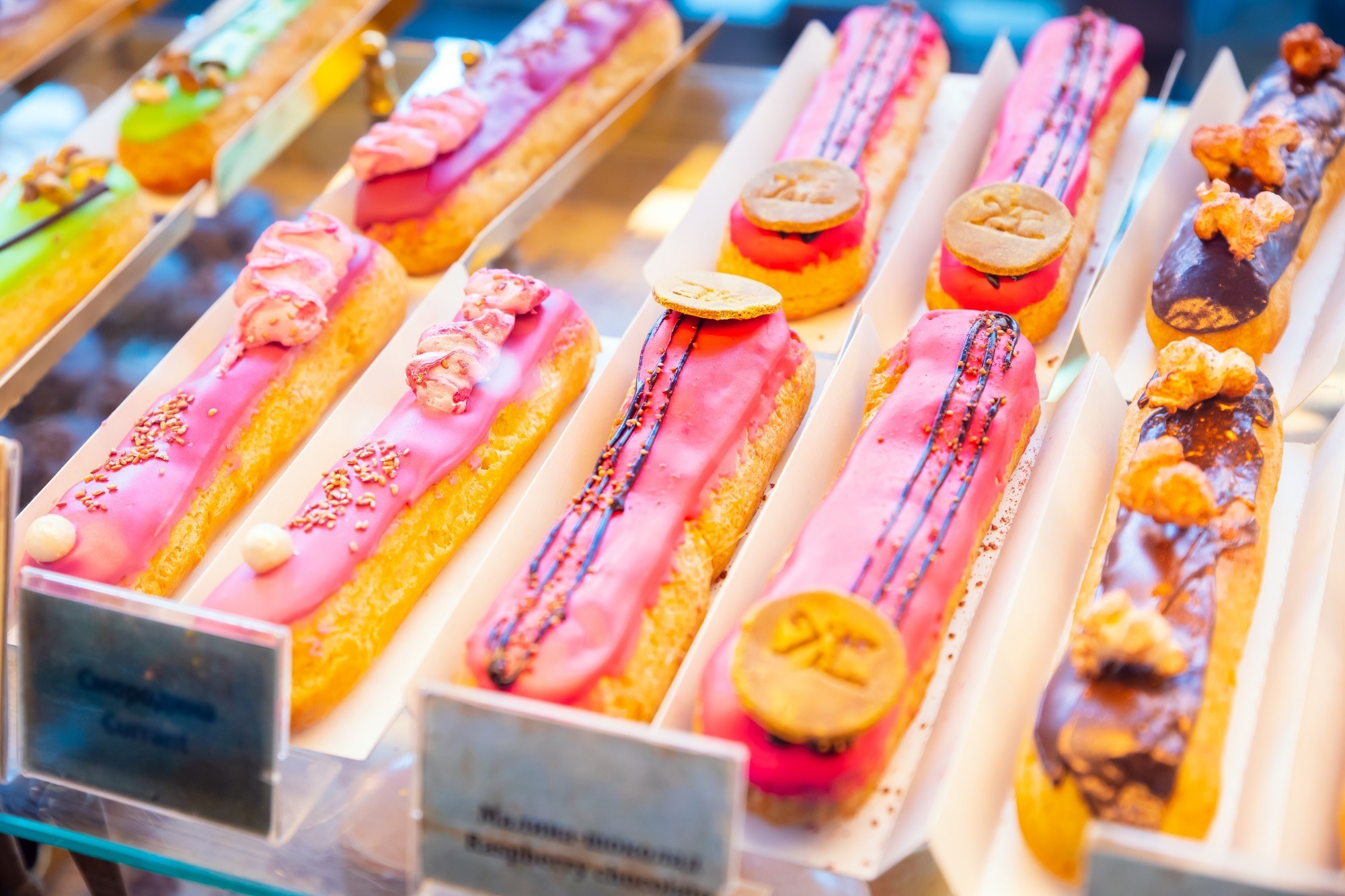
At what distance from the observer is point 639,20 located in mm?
4320

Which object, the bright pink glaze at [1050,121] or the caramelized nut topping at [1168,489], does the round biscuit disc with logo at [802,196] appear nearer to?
the bright pink glaze at [1050,121]

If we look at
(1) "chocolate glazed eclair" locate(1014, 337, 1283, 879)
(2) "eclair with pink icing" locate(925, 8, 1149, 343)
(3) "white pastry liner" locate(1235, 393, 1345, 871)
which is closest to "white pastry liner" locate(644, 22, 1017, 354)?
(2) "eclair with pink icing" locate(925, 8, 1149, 343)

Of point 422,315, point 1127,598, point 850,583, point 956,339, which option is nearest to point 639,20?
point 422,315

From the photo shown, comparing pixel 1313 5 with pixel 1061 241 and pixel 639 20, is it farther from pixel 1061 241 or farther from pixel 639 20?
pixel 639 20

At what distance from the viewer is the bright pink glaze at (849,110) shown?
327 cm

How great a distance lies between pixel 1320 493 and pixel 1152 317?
24.4 inches

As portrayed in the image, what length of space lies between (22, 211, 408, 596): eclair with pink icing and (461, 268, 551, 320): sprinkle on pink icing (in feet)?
1.28

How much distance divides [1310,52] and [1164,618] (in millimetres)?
2220

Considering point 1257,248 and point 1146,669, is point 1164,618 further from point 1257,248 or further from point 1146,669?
point 1257,248

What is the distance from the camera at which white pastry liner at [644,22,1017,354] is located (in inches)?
133

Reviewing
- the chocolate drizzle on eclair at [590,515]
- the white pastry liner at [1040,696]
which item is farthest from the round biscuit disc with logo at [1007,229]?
the chocolate drizzle on eclair at [590,515]

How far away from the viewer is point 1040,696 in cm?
222

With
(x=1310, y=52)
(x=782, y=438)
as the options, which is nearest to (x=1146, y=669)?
(x=782, y=438)

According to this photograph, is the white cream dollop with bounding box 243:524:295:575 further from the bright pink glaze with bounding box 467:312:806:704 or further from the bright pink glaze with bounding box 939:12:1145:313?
the bright pink glaze with bounding box 939:12:1145:313
